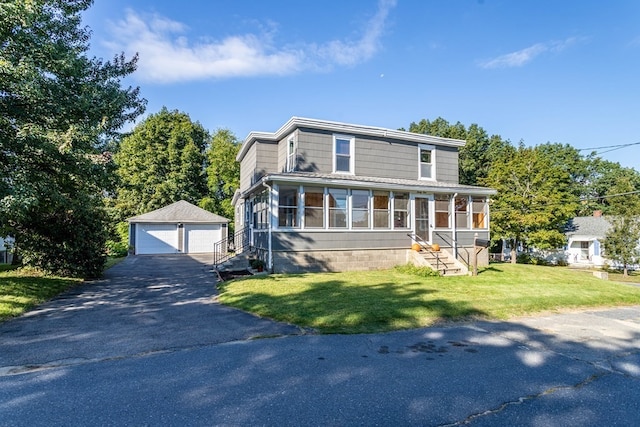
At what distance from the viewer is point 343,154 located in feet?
51.1

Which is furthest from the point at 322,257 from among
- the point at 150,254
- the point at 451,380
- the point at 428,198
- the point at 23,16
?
the point at 150,254

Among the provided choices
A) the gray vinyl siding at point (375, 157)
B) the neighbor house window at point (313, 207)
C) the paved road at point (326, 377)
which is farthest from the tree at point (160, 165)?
the paved road at point (326, 377)

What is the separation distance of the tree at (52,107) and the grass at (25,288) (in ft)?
5.24

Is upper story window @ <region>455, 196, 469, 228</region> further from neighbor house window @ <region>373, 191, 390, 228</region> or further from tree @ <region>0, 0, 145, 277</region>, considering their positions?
tree @ <region>0, 0, 145, 277</region>

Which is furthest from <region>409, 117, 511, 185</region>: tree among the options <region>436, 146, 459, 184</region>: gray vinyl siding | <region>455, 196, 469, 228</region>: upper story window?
<region>455, 196, 469, 228</region>: upper story window

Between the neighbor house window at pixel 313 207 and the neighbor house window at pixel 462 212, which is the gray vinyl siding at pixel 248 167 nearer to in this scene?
the neighbor house window at pixel 313 207

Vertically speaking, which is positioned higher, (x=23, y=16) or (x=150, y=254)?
(x=23, y=16)

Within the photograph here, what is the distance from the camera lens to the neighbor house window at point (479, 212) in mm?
16875

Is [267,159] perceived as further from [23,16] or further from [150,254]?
[150,254]

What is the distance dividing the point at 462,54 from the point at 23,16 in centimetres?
1502

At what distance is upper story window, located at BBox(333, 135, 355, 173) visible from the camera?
15.4 meters

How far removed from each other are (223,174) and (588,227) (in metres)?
34.5

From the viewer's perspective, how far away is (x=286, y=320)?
22.3 ft

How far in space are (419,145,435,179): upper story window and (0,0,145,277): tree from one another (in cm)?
1230
